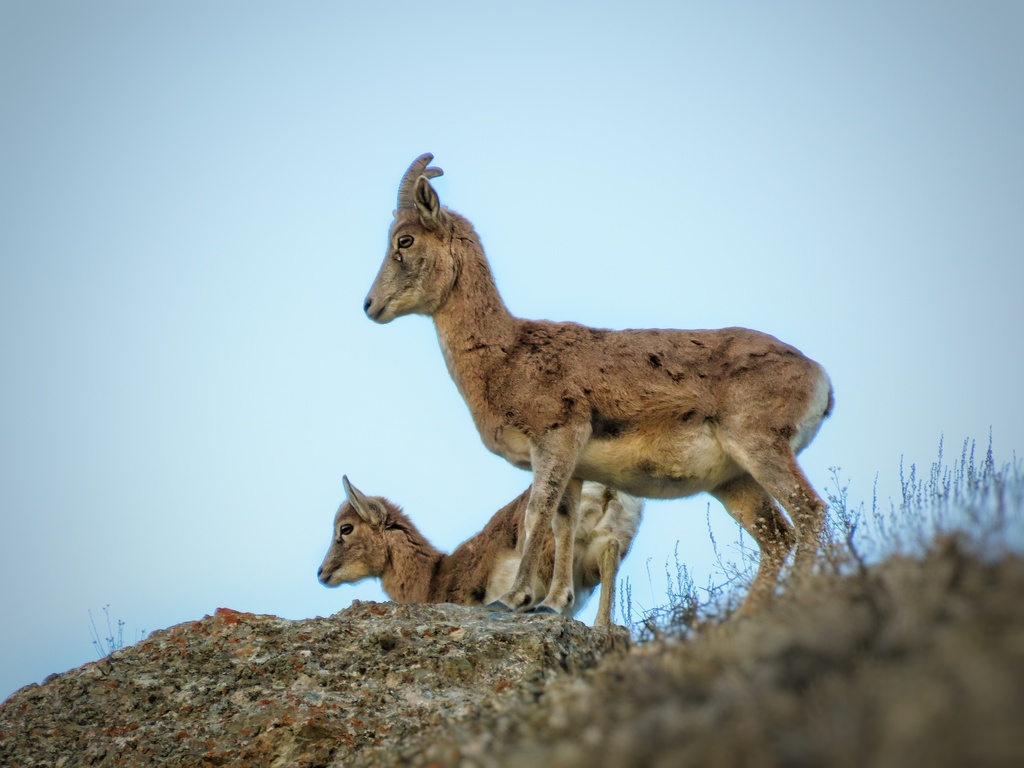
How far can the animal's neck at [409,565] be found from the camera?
1397 cm

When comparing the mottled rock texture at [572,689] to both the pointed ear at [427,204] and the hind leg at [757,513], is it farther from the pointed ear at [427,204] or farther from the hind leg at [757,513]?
the pointed ear at [427,204]

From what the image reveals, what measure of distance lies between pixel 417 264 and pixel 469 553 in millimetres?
3523

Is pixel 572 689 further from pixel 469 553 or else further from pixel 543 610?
pixel 469 553

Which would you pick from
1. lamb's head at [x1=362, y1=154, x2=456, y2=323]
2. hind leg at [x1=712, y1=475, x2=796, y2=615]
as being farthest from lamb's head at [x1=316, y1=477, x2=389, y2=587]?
hind leg at [x1=712, y1=475, x2=796, y2=615]

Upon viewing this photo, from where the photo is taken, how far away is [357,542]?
1453cm

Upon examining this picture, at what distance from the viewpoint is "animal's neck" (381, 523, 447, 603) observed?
45.8 ft

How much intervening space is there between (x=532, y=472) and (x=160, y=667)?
3.74 metres

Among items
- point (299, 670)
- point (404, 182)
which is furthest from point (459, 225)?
point (299, 670)

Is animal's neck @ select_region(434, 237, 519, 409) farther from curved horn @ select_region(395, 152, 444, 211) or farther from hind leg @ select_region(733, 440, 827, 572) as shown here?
hind leg @ select_region(733, 440, 827, 572)

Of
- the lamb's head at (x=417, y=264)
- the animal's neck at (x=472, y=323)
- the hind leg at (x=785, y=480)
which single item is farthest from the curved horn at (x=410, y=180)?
the hind leg at (x=785, y=480)

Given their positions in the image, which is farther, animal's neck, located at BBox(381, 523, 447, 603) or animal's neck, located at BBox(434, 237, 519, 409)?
animal's neck, located at BBox(381, 523, 447, 603)

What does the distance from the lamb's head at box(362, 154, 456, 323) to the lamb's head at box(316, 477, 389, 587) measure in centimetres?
318

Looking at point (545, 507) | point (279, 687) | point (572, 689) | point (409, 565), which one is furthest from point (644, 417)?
point (572, 689)

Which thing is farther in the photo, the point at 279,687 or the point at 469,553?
the point at 469,553
